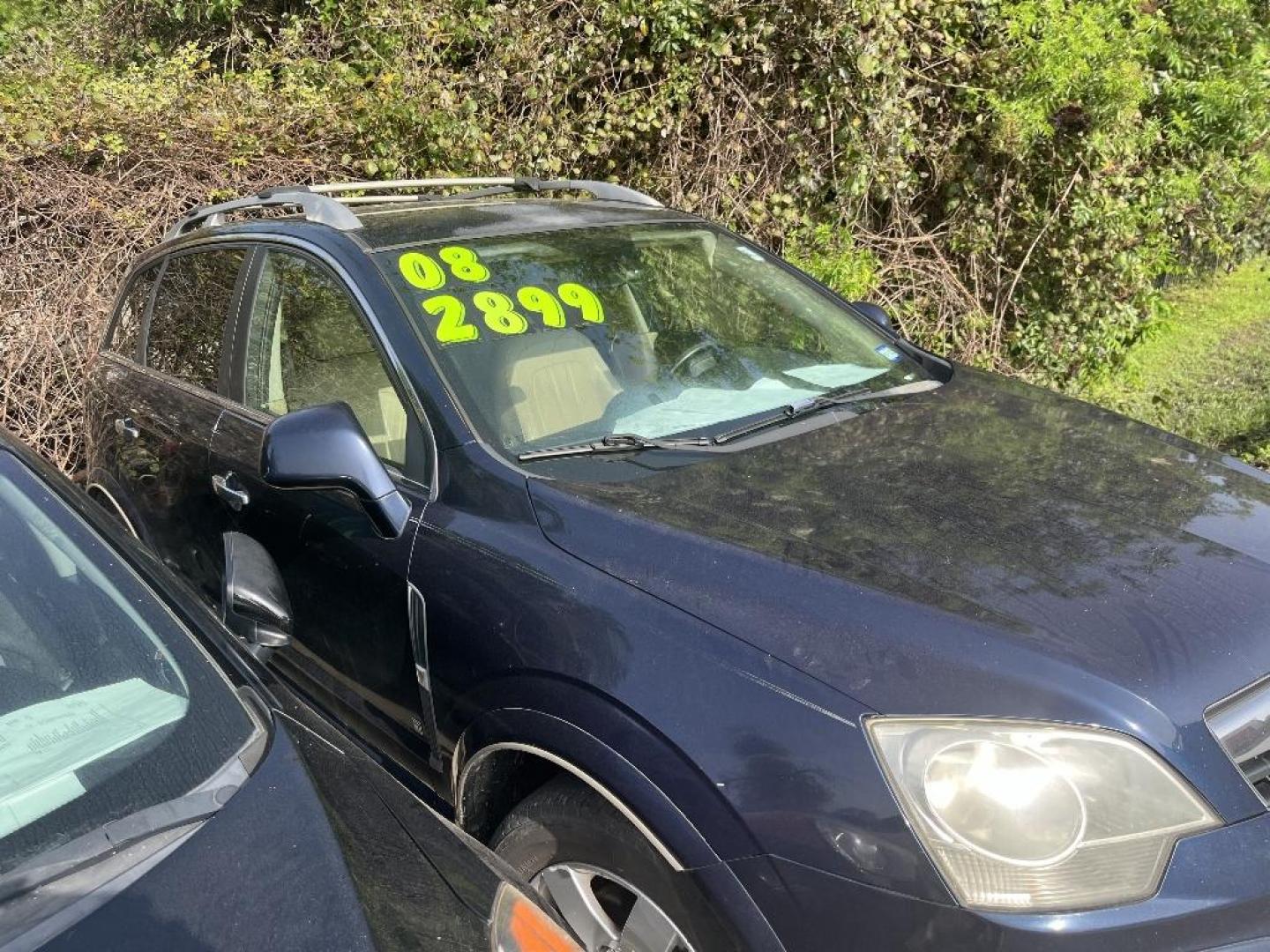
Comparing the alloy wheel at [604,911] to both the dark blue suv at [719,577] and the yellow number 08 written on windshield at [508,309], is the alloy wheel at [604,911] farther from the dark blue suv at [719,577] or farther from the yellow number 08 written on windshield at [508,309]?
the yellow number 08 written on windshield at [508,309]

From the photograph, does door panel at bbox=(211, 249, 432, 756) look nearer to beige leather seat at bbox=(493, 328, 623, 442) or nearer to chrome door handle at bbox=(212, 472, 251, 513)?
chrome door handle at bbox=(212, 472, 251, 513)

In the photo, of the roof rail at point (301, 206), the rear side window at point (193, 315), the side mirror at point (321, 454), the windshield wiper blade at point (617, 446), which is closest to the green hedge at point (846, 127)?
the roof rail at point (301, 206)

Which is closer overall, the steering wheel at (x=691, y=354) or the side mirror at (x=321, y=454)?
the side mirror at (x=321, y=454)

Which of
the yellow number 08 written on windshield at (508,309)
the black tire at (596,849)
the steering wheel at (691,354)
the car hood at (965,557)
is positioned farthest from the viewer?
the steering wheel at (691,354)

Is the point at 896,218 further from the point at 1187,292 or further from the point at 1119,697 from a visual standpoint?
the point at 1187,292

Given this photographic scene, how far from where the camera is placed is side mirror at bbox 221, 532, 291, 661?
2.38 metres

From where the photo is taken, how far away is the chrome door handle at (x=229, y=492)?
9.98 ft

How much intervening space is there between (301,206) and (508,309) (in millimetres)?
970

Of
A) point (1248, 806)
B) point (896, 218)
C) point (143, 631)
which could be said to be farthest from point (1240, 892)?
point (896, 218)

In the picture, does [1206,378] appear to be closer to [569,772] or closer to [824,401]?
[824,401]

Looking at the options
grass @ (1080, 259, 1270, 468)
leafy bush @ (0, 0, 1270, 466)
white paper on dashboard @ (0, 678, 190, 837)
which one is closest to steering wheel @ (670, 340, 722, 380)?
white paper on dashboard @ (0, 678, 190, 837)

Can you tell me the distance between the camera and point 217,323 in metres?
3.46

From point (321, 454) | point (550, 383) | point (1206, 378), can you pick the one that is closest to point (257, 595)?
point (321, 454)

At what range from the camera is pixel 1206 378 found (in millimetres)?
7398
